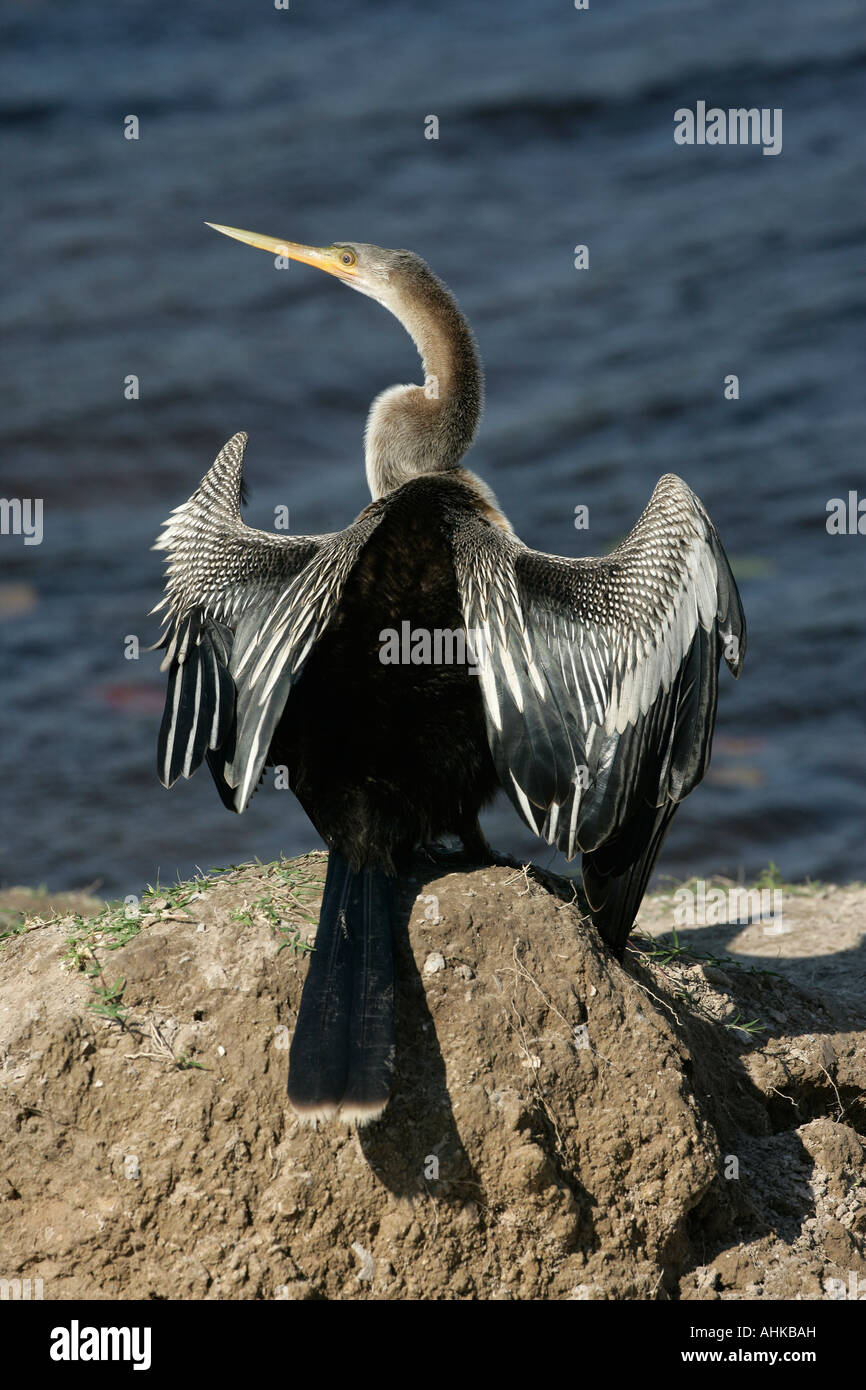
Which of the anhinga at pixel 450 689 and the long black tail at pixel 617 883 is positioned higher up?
the anhinga at pixel 450 689

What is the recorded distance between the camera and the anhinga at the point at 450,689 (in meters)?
4.38

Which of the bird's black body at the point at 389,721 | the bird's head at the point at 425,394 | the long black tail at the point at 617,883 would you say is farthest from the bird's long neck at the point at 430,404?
the long black tail at the point at 617,883

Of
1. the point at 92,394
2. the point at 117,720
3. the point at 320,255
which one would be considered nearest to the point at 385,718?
the point at 320,255

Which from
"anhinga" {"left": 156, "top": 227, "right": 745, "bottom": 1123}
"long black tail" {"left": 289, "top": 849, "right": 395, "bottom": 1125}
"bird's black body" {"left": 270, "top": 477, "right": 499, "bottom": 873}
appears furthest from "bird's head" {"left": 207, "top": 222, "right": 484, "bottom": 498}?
"long black tail" {"left": 289, "top": 849, "right": 395, "bottom": 1125}

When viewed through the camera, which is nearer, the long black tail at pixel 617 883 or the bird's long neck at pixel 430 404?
the long black tail at pixel 617 883

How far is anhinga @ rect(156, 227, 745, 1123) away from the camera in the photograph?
438 cm

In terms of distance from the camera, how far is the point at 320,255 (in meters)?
6.33

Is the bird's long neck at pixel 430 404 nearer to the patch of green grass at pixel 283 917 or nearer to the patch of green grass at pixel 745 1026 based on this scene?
the patch of green grass at pixel 283 917

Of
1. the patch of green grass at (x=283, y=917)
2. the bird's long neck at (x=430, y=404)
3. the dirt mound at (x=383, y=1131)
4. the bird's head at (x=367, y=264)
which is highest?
the bird's head at (x=367, y=264)

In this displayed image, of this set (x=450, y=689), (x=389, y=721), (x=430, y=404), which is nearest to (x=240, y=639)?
(x=389, y=721)

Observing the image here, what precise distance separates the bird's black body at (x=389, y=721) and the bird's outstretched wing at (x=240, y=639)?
0.12 m

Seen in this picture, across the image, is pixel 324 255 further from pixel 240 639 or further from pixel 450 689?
pixel 450 689

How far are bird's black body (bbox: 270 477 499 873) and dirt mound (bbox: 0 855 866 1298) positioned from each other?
0.25 meters
